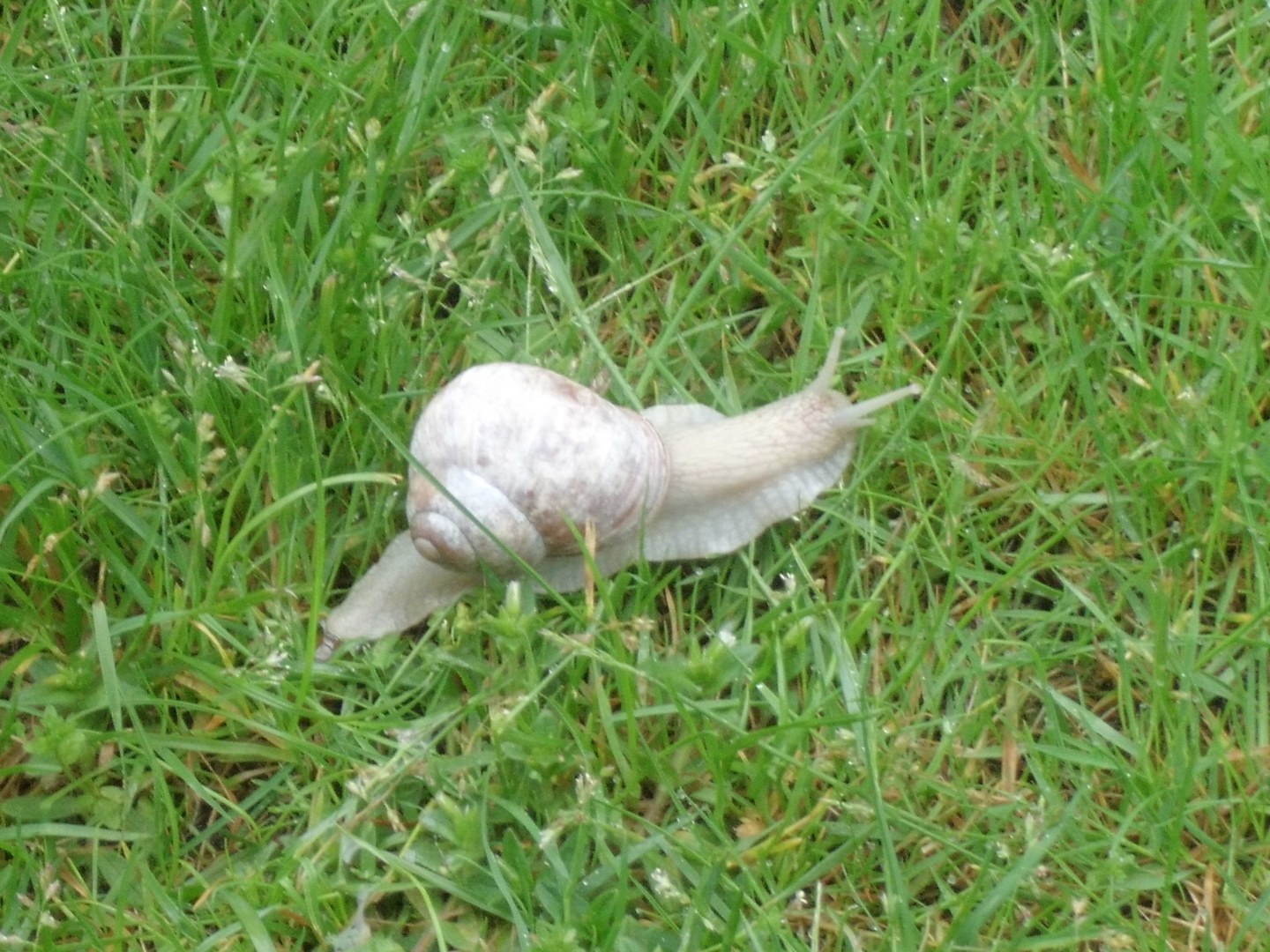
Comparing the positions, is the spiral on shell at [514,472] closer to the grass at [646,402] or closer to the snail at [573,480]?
the snail at [573,480]

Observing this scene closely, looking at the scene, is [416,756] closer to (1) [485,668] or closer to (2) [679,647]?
(1) [485,668]

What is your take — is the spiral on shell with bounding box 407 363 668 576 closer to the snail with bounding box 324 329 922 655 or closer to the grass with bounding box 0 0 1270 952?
the snail with bounding box 324 329 922 655

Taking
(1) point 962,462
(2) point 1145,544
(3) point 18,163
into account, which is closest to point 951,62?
(1) point 962,462

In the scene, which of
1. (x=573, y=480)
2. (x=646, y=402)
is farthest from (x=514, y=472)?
(x=646, y=402)

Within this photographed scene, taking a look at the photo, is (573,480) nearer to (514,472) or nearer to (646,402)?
(514,472)

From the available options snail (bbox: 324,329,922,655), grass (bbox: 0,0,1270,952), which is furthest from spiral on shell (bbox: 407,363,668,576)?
grass (bbox: 0,0,1270,952)
